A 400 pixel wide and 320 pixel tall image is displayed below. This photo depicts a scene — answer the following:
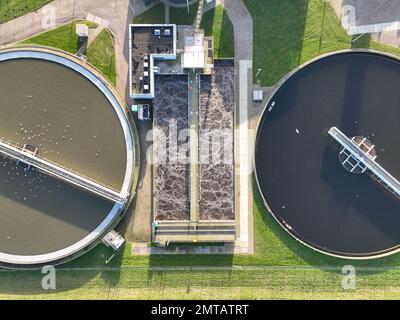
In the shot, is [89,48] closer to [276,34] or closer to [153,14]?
[153,14]

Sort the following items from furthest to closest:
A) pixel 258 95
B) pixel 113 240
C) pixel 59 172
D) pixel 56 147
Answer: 1. pixel 258 95
2. pixel 56 147
3. pixel 113 240
4. pixel 59 172

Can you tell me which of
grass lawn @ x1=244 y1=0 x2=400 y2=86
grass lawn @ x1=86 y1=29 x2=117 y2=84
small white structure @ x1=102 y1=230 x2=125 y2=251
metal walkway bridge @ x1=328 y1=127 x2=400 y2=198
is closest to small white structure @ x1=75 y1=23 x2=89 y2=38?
grass lawn @ x1=86 y1=29 x2=117 y2=84

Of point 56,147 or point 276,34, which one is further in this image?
point 276,34

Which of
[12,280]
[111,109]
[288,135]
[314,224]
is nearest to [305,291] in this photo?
[314,224]

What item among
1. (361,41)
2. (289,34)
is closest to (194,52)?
(289,34)

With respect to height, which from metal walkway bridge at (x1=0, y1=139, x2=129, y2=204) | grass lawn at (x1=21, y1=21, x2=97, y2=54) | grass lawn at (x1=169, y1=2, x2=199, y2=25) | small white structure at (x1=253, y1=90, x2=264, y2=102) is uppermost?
grass lawn at (x1=169, y1=2, x2=199, y2=25)

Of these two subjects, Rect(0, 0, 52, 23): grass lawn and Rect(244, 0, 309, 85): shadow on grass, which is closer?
Rect(244, 0, 309, 85): shadow on grass

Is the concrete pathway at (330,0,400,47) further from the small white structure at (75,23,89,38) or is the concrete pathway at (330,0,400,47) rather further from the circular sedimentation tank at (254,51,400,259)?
the small white structure at (75,23,89,38)

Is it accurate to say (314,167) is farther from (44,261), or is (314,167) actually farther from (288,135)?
(44,261)
